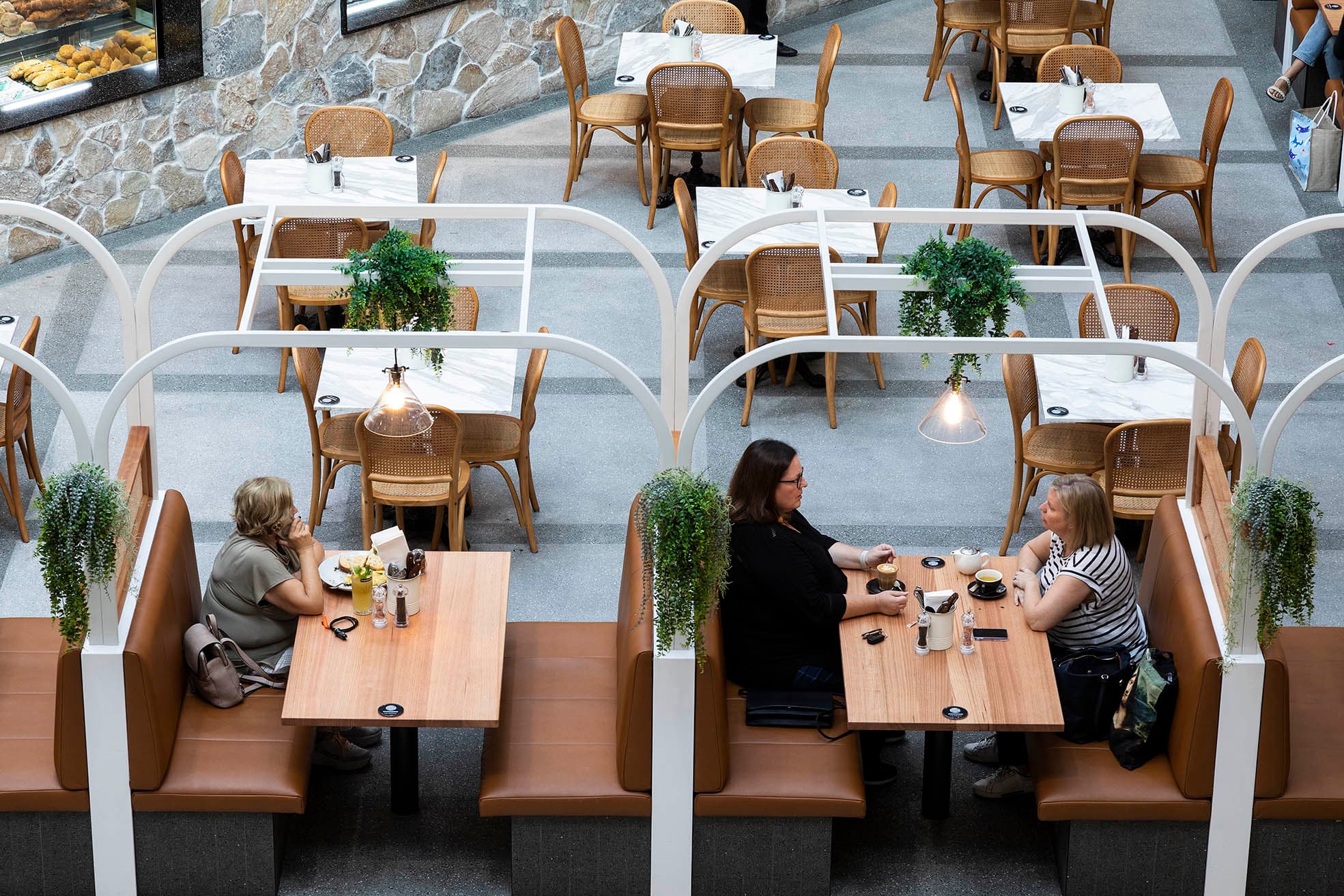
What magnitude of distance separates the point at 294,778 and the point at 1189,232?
6.94 meters

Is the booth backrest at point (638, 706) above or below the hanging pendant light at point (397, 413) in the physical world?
below

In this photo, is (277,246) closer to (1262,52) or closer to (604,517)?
(604,517)

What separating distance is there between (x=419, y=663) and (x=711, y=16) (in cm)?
654

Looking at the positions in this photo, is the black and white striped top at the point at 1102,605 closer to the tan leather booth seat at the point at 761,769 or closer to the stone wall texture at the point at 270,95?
the tan leather booth seat at the point at 761,769

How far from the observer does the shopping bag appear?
34.8 feet

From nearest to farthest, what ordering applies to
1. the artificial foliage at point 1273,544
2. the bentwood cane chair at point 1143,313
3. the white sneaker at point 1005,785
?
the artificial foliage at point 1273,544 → the white sneaker at point 1005,785 → the bentwood cane chair at point 1143,313

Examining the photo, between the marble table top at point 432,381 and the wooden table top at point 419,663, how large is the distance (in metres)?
1.23

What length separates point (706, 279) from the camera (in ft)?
28.8

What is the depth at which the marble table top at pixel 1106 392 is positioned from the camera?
7191mm

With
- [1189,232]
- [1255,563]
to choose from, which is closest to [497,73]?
[1189,232]

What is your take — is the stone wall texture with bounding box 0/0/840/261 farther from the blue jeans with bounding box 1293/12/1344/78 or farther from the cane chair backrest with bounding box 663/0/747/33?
the blue jeans with bounding box 1293/12/1344/78

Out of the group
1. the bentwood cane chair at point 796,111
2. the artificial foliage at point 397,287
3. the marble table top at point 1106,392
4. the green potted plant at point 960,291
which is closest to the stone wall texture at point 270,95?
the bentwood cane chair at point 796,111

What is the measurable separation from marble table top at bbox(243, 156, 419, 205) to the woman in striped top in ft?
13.7

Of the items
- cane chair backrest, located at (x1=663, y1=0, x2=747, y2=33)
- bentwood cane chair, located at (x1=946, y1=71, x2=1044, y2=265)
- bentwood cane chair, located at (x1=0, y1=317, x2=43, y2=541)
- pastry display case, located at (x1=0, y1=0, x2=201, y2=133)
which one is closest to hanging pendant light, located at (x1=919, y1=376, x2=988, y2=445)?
bentwood cane chair, located at (x1=0, y1=317, x2=43, y2=541)
